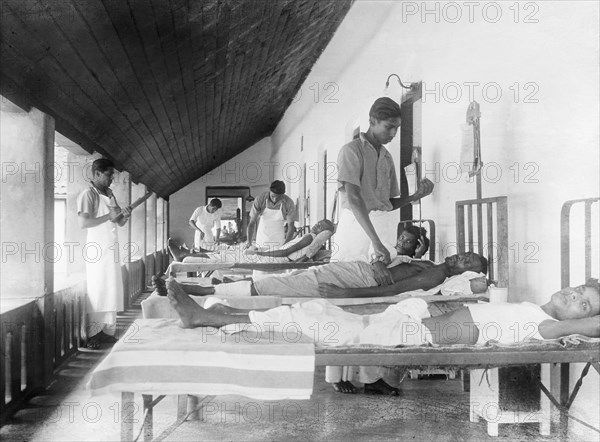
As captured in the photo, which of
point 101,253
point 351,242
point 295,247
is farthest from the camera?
point 295,247

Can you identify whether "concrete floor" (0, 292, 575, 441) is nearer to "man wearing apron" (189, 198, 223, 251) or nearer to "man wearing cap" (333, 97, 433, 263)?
"man wearing cap" (333, 97, 433, 263)

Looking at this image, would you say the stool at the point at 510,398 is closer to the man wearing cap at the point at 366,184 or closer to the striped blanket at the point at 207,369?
the man wearing cap at the point at 366,184

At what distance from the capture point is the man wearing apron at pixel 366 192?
11.3 ft

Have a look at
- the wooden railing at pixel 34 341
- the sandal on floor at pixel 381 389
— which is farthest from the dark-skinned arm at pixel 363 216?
the wooden railing at pixel 34 341

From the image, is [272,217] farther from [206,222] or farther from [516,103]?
[516,103]

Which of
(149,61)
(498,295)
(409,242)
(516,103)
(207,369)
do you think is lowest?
(207,369)

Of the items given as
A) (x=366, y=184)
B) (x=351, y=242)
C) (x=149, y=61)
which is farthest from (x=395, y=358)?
(x=149, y=61)

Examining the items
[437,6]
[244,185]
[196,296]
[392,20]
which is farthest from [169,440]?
[244,185]

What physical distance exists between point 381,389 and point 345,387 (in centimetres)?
21

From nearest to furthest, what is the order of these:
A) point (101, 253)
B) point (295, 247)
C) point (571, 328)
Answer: point (571, 328) → point (101, 253) → point (295, 247)

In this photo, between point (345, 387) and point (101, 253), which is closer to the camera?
point (345, 387)

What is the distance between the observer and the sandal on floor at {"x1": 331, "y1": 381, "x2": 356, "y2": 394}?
3.42m

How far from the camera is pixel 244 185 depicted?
47.2 feet

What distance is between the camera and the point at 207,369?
Result: 193cm
